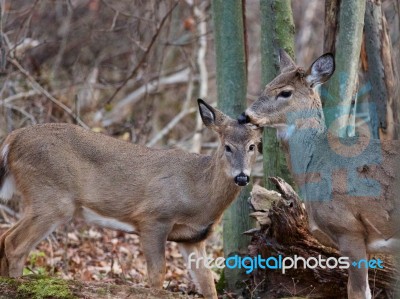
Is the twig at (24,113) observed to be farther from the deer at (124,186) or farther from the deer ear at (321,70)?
the deer ear at (321,70)

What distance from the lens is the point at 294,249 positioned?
7523 millimetres

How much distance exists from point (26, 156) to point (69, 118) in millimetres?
4610

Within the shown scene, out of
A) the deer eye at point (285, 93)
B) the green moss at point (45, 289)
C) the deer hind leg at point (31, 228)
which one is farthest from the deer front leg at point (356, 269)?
the deer hind leg at point (31, 228)

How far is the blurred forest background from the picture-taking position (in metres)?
10.6

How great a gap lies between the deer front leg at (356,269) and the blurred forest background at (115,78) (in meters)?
2.63

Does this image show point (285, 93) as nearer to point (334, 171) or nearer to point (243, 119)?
point (243, 119)

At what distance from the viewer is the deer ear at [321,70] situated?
721 cm

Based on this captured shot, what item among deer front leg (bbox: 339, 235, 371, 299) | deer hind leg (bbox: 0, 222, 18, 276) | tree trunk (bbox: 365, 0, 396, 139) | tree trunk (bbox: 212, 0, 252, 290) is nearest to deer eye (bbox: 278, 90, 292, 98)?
tree trunk (bbox: 212, 0, 252, 290)

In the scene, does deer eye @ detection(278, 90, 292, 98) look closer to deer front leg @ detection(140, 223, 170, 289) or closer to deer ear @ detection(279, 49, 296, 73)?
deer ear @ detection(279, 49, 296, 73)

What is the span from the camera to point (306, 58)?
17.9 metres

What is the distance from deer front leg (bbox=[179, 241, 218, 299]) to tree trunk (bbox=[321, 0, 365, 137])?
190 centimetres

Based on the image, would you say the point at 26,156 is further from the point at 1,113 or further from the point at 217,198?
the point at 1,113

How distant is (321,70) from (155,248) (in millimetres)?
2419

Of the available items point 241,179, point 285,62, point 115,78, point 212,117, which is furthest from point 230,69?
point 115,78
